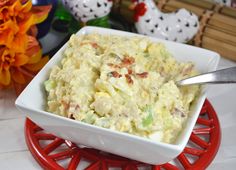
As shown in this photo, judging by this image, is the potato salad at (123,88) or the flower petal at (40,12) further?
the flower petal at (40,12)

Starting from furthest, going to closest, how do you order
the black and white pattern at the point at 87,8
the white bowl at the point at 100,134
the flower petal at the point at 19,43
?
1. the black and white pattern at the point at 87,8
2. the flower petal at the point at 19,43
3. the white bowl at the point at 100,134

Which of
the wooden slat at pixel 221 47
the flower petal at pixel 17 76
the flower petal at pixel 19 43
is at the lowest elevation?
the flower petal at pixel 17 76

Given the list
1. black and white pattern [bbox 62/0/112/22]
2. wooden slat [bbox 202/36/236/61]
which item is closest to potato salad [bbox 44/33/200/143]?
black and white pattern [bbox 62/0/112/22]

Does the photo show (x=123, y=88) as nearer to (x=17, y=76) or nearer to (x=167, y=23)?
(x=17, y=76)

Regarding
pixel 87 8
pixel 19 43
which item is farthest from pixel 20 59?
pixel 87 8

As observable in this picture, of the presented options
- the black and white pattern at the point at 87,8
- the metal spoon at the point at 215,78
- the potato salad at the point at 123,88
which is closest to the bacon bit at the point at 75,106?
the potato salad at the point at 123,88

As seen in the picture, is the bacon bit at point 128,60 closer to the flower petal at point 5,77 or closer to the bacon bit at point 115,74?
the bacon bit at point 115,74

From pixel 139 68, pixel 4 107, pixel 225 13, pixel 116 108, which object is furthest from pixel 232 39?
pixel 4 107
